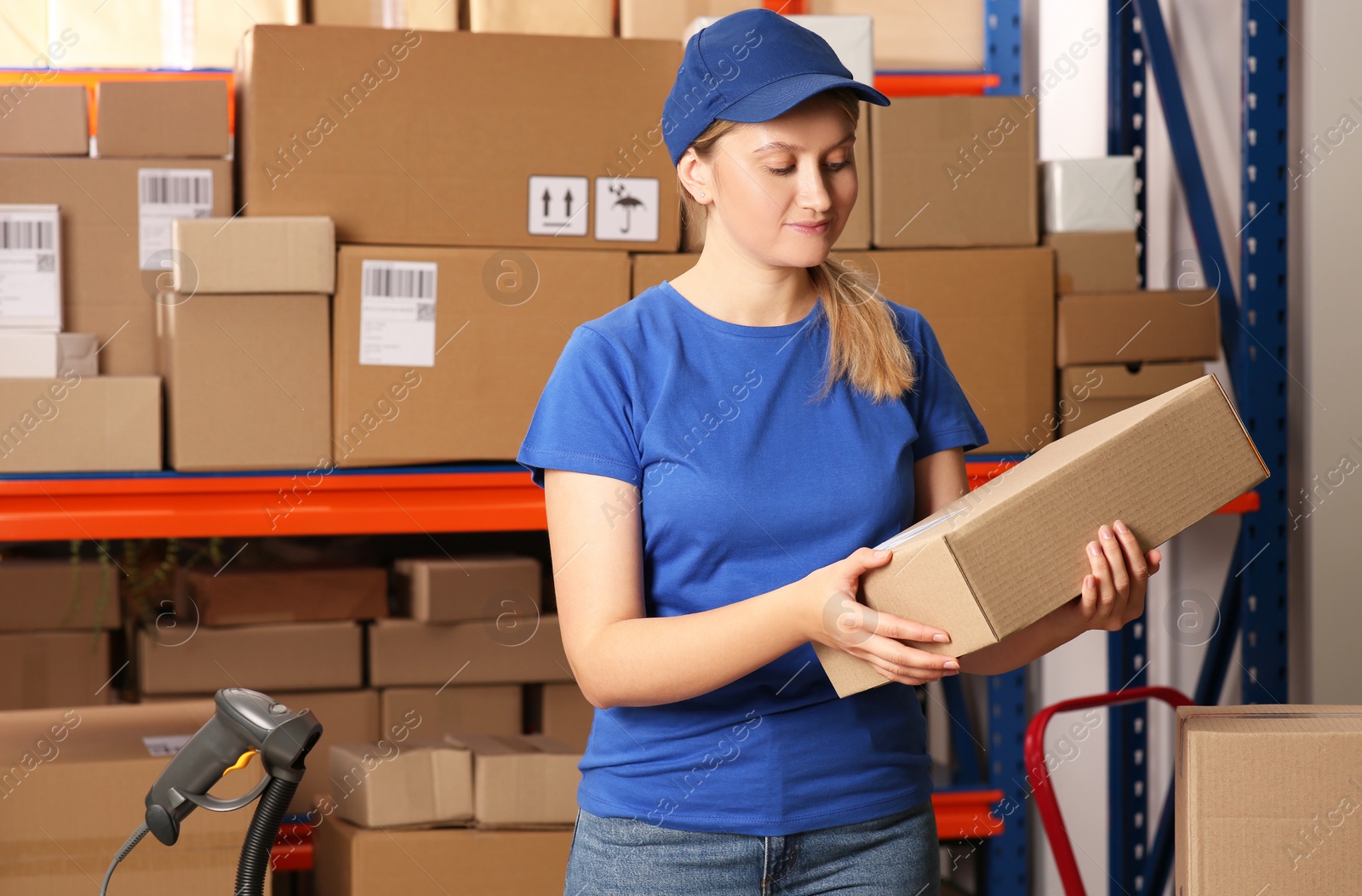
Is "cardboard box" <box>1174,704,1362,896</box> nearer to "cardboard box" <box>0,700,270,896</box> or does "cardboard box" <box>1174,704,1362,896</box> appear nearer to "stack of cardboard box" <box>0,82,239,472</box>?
"cardboard box" <box>0,700,270,896</box>

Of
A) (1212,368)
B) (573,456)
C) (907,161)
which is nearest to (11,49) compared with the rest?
(907,161)

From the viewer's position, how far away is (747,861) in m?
0.92

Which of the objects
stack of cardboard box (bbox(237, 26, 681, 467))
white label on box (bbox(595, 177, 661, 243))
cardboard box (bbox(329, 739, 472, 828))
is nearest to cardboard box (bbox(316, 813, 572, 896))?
cardboard box (bbox(329, 739, 472, 828))

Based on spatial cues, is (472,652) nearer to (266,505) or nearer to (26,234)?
(266,505)

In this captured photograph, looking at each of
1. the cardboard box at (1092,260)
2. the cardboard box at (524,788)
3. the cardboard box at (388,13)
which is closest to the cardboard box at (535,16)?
the cardboard box at (388,13)

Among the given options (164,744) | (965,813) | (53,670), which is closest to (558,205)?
(164,744)

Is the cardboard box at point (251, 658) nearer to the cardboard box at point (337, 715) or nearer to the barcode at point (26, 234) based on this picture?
the cardboard box at point (337, 715)

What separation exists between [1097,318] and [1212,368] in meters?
0.38

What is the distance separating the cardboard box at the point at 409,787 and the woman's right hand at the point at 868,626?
1186mm

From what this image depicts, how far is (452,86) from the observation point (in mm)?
1800

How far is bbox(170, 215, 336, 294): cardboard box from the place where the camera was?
1.72 m

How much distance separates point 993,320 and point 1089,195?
269 millimetres

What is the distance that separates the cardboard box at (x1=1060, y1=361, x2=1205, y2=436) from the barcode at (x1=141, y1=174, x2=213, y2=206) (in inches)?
53.3

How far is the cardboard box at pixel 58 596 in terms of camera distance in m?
2.08
